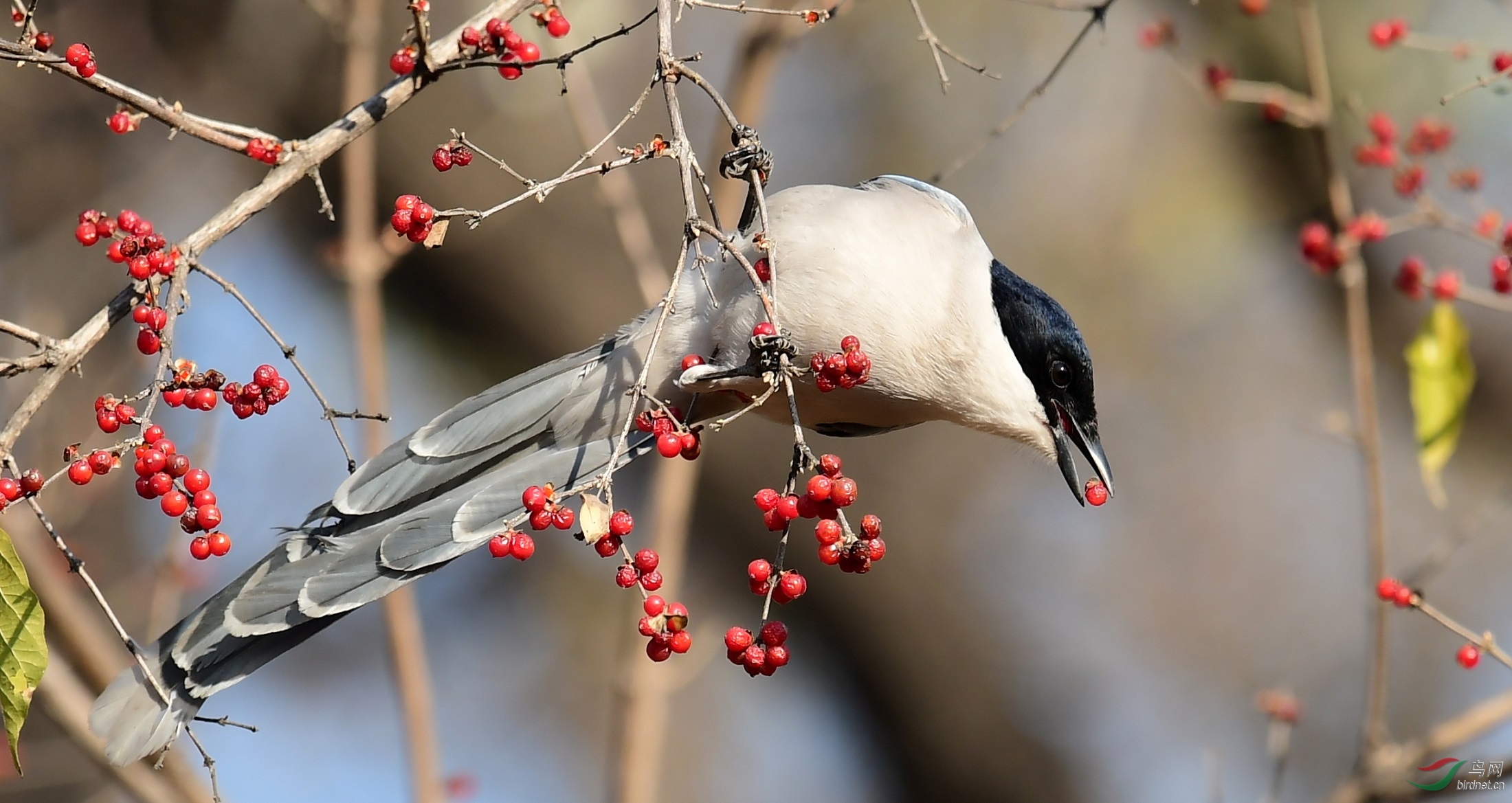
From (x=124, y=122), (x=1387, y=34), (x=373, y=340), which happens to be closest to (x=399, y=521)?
(x=124, y=122)

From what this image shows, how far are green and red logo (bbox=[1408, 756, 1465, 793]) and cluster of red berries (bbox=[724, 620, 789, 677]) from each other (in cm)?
184

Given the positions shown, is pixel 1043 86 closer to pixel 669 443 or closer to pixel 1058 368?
pixel 1058 368

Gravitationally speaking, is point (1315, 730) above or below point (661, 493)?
below

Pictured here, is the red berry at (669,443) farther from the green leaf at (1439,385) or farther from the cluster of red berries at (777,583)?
the green leaf at (1439,385)

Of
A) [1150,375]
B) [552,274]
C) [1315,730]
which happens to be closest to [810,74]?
[552,274]

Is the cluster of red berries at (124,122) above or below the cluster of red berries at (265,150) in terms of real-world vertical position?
above

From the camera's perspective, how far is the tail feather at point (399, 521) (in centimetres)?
198

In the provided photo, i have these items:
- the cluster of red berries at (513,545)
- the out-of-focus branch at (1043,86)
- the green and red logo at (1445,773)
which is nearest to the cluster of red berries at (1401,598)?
the green and red logo at (1445,773)

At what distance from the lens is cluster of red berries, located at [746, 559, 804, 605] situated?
1.54m

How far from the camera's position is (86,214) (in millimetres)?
1654

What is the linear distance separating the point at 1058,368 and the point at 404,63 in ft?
4.78

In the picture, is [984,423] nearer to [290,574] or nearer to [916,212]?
[916,212]

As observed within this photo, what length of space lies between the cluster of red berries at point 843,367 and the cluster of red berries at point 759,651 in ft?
1.12

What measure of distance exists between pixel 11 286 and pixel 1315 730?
20.0 feet
